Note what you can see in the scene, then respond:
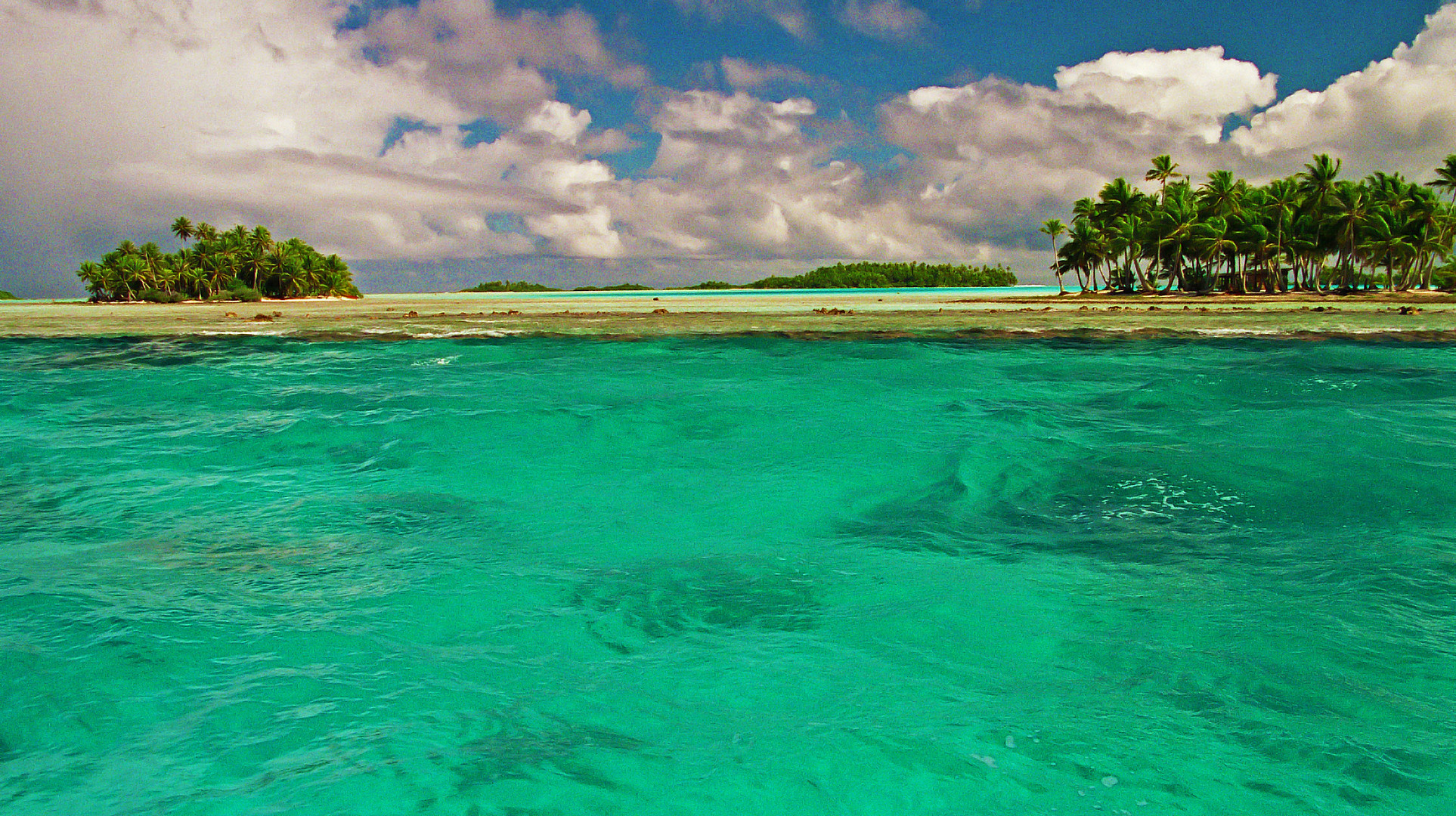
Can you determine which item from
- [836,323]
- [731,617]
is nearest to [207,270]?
[836,323]

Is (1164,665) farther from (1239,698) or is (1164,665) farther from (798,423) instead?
(798,423)

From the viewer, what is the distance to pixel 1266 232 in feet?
233

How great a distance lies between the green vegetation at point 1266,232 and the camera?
67.1 m

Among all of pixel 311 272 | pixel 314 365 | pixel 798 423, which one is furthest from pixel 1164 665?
pixel 311 272

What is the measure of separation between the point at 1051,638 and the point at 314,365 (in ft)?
68.9

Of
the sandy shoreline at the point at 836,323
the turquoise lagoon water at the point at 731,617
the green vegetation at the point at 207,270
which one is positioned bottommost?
the turquoise lagoon water at the point at 731,617

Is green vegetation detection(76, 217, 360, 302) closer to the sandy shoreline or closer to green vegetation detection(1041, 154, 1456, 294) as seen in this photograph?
the sandy shoreline

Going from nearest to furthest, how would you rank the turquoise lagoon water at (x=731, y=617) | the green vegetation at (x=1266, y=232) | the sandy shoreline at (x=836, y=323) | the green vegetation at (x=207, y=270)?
the turquoise lagoon water at (x=731, y=617) → the sandy shoreline at (x=836, y=323) → the green vegetation at (x=1266, y=232) → the green vegetation at (x=207, y=270)

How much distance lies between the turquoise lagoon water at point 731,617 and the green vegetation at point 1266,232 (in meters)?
70.5

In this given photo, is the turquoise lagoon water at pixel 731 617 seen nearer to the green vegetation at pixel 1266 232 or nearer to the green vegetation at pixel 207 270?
the green vegetation at pixel 1266 232

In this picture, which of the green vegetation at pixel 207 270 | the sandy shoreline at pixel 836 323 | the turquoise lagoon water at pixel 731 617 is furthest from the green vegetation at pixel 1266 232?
the green vegetation at pixel 207 270

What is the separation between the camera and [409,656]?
5.13 m

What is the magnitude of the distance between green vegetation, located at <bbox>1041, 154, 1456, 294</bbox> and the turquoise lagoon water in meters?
70.5

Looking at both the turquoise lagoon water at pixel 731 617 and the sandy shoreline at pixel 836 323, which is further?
the sandy shoreline at pixel 836 323
